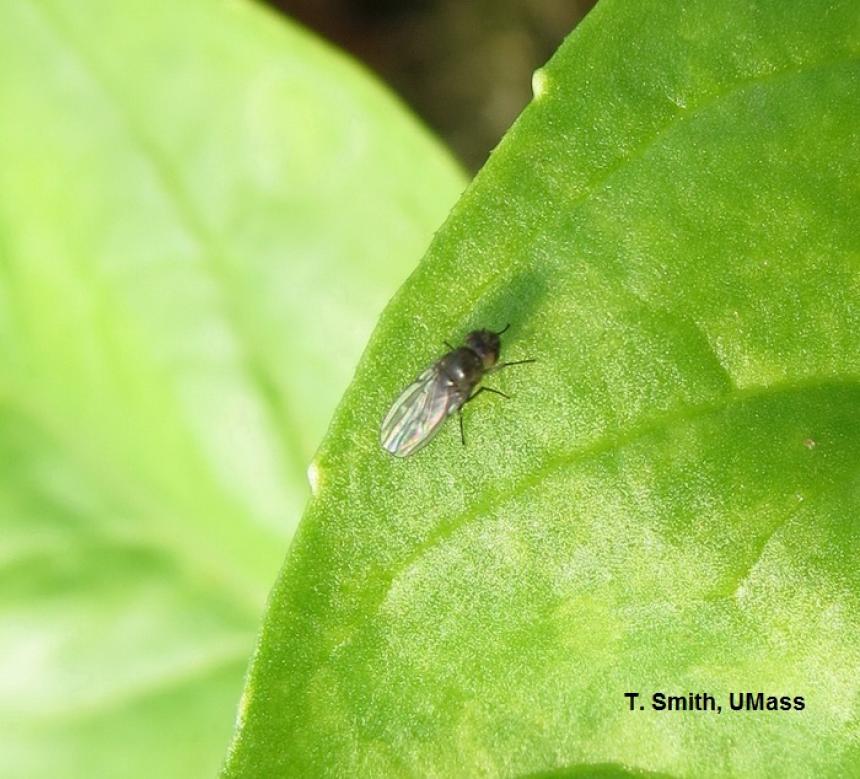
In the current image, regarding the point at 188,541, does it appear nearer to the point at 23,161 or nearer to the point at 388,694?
the point at 23,161

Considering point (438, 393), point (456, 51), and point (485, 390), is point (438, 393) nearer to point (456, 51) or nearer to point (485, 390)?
point (485, 390)

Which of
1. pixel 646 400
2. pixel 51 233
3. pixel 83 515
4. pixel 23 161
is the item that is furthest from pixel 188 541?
pixel 646 400

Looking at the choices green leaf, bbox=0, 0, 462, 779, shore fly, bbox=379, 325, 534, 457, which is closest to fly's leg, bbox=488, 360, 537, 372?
Answer: shore fly, bbox=379, 325, 534, 457

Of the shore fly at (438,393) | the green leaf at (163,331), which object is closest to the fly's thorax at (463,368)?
the shore fly at (438,393)

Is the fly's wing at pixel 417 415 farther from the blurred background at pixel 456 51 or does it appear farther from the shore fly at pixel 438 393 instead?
the blurred background at pixel 456 51

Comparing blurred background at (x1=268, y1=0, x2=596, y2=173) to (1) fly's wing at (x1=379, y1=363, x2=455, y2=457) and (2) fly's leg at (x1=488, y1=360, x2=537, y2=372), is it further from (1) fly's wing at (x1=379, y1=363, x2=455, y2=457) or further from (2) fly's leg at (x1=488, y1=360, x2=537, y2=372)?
(2) fly's leg at (x1=488, y1=360, x2=537, y2=372)
